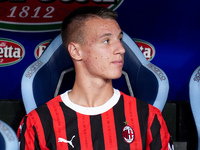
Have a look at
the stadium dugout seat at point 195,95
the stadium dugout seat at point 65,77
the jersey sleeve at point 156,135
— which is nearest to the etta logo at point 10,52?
the stadium dugout seat at point 65,77

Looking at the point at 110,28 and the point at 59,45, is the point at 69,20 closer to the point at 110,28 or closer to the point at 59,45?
the point at 110,28

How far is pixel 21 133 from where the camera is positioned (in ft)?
4.94

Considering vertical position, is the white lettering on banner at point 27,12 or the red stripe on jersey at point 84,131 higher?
the white lettering on banner at point 27,12

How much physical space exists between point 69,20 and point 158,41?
985 millimetres

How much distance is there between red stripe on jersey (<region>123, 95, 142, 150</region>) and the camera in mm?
1509

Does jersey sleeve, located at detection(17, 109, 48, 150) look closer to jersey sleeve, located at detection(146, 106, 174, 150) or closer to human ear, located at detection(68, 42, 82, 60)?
human ear, located at detection(68, 42, 82, 60)

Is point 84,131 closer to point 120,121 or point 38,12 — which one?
point 120,121

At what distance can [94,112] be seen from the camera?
5.02ft

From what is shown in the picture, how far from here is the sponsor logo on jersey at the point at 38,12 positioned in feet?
7.82

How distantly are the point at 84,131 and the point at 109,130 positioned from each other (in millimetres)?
89

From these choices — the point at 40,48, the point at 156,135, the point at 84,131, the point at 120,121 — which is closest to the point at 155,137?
the point at 156,135

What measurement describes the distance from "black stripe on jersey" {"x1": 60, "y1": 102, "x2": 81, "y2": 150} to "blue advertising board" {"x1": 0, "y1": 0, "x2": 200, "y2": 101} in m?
0.96

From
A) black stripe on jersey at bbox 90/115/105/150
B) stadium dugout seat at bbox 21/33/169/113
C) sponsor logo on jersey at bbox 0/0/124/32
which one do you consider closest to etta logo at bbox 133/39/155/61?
sponsor logo on jersey at bbox 0/0/124/32

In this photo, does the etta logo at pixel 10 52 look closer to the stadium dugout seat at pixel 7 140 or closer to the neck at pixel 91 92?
the neck at pixel 91 92
